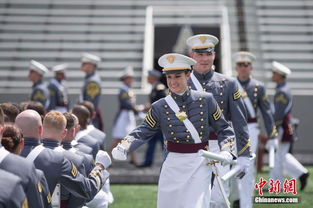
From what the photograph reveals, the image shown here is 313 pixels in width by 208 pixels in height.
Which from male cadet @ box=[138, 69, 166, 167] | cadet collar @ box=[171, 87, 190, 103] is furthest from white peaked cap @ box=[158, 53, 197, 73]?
male cadet @ box=[138, 69, 166, 167]

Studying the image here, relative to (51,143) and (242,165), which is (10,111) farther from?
(242,165)

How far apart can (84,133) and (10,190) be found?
180 inches

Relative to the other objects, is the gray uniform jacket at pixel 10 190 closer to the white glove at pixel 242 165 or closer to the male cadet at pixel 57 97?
the white glove at pixel 242 165

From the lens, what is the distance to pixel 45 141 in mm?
6852

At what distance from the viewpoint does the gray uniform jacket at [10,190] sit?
15.9 feet

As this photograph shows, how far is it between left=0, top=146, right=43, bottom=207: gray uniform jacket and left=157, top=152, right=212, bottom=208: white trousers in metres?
1.94

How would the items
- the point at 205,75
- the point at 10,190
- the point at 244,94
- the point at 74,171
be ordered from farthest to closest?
1. the point at 244,94
2. the point at 205,75
3. the point at 74,171
4. the point at 10,190

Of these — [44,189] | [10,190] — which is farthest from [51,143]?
[10,190]

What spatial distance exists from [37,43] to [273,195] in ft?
54.4

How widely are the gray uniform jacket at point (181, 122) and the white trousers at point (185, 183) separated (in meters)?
0.19

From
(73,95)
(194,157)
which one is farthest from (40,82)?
(194,157)

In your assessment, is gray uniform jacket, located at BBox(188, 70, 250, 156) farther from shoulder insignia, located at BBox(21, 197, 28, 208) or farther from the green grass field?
shoulder insignia, located at BBox(21, 197, 28, 208)

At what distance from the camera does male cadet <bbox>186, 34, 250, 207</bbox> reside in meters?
8.48

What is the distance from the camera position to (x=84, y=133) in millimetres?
9406
